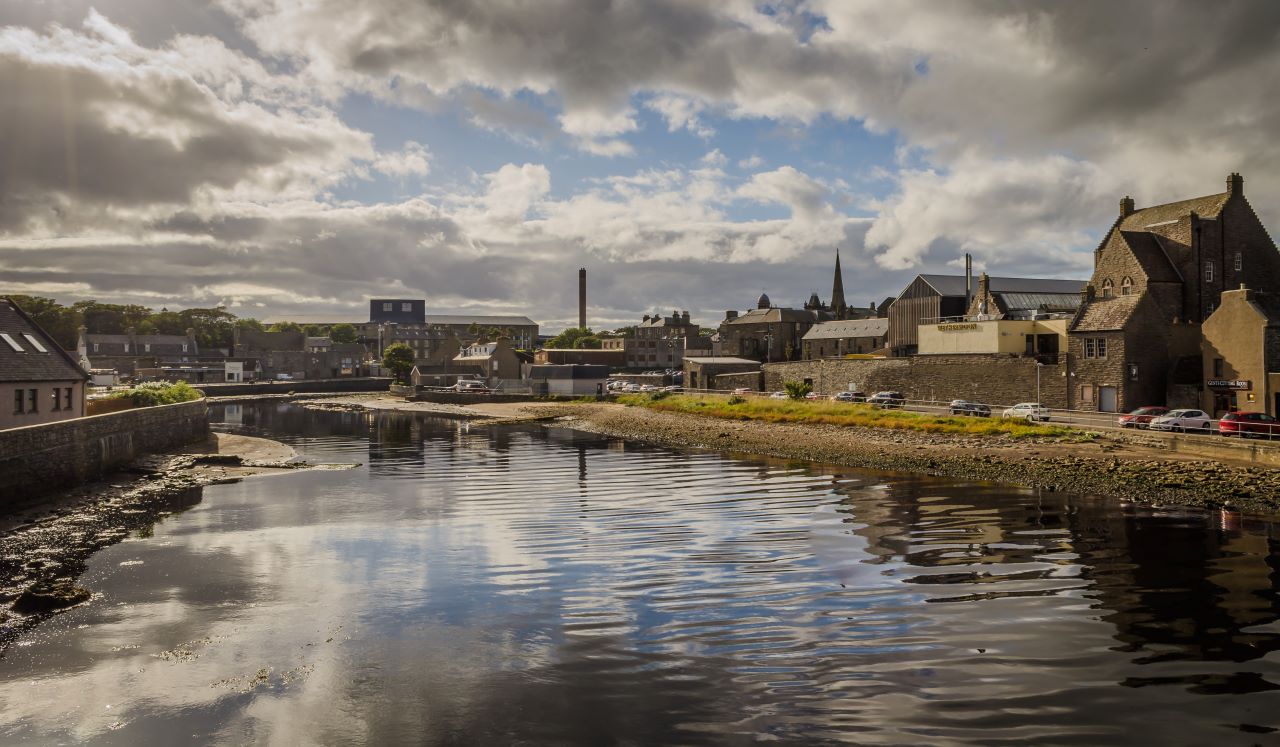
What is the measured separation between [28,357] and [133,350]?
134883 millimetres

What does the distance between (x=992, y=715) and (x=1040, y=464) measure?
31.1 metres

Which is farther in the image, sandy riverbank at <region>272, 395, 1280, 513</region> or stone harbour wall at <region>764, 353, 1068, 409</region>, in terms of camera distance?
stone harbour wall at <region>764, 353, 1068, 409</region>

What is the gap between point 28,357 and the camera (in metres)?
42.1

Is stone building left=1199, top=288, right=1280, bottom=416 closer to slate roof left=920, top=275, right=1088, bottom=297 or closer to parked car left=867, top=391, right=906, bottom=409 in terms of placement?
parked car left=867, top=391, right=906, bottom=409

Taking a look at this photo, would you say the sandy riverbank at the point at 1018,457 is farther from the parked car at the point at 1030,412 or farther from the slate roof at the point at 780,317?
the slate roof at the point at 780,317

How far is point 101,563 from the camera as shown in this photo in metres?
24.2

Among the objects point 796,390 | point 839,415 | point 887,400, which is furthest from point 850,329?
point 839,415

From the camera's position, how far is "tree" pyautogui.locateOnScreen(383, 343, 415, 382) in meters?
152

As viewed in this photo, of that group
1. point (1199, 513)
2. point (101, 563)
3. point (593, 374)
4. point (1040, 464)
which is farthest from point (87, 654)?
point (593, 374)

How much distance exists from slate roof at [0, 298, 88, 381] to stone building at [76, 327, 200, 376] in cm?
11259

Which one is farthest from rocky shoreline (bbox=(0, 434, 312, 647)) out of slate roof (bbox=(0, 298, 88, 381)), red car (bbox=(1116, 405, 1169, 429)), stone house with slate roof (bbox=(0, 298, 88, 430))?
red car (bbox=(1116, 405, 1169, 429))

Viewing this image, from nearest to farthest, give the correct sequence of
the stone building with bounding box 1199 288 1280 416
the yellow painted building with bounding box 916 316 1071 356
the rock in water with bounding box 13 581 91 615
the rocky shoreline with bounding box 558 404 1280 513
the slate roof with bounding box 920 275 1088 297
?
1. the rock in water with bounding box 13 581 91 615
2. the rocky shoreline with bounding box 558 404 1280 513
3. the stone building with bounding box 1199 288 1280 416
4. the yellow painted building with bounding box 916 316 1071 356
5. the slate roof with bounding box 920 275 1088 297

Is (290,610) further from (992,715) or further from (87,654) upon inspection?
(992,715)

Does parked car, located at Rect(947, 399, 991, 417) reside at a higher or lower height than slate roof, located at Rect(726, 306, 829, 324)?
lower
